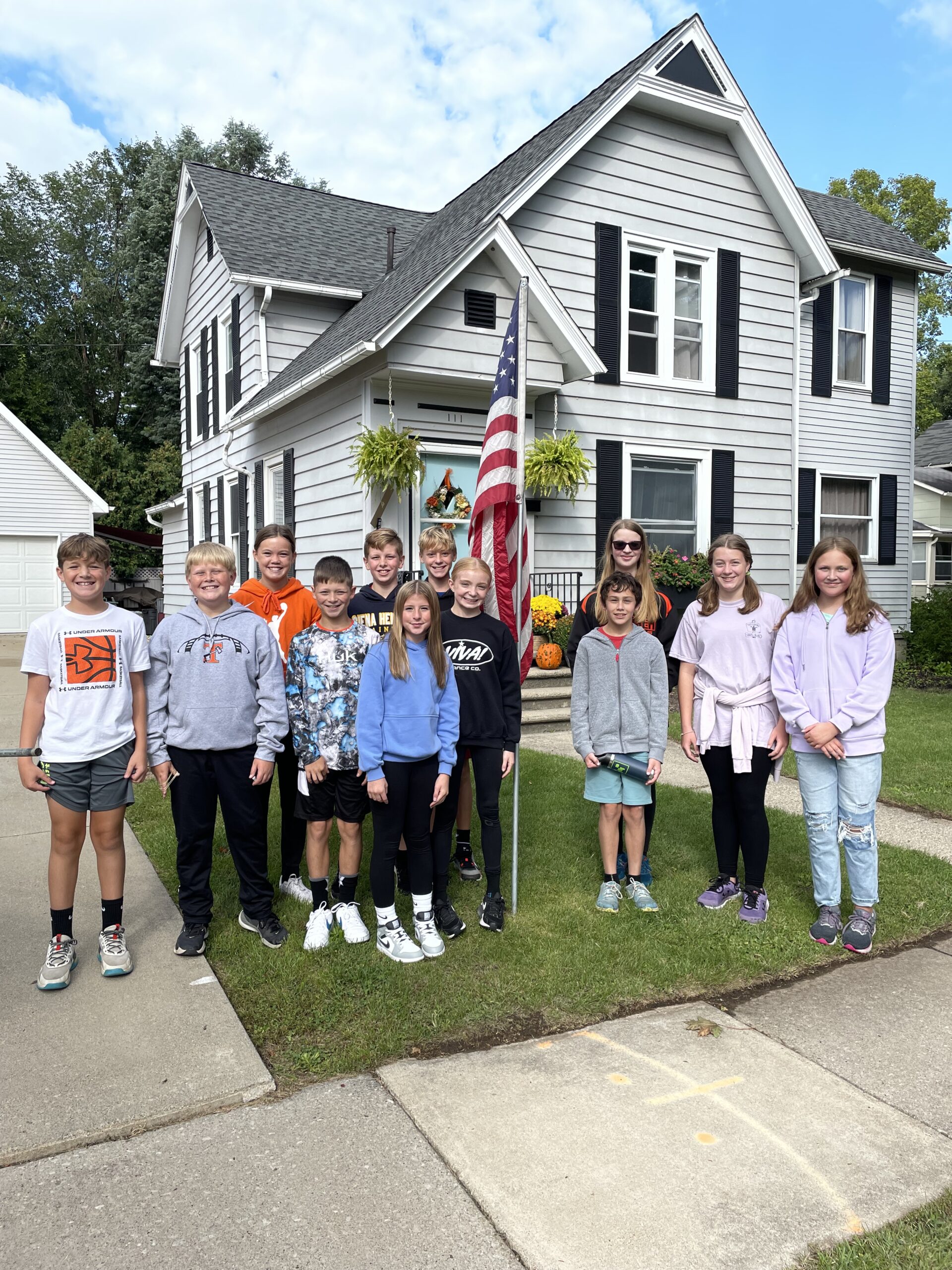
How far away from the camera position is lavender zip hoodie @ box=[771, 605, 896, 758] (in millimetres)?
3926

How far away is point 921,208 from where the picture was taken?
35.0m

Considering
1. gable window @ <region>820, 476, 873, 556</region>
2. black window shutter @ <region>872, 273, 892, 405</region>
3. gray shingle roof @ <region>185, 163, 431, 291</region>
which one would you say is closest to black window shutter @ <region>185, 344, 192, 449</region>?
gray shingle roof @ <region>185, 163, 431, 291</region>

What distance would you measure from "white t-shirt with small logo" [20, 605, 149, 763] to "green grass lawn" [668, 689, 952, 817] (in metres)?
4.18

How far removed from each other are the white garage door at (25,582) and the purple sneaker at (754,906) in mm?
20502

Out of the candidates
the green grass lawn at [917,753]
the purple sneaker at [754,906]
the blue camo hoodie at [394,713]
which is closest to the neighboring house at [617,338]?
the green grass lawn at [917,753]

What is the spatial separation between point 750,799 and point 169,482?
29498 millimetres

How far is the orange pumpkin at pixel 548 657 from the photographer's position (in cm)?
1020

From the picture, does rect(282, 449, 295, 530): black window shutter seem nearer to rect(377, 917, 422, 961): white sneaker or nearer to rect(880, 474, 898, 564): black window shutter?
A: rect(377, 917, 422, 961): white sneaker

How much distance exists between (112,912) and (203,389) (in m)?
13.8

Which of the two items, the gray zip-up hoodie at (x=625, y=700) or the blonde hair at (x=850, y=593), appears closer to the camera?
the blonde hair at (x=850, y=593)

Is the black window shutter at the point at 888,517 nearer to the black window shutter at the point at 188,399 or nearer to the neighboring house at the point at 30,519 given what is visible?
the black window shutter at the point at 188,399

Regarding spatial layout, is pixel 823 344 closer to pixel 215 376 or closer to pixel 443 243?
pixel 443 243

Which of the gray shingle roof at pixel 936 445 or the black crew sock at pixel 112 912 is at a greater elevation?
the gray shingle roof at pixel 936 445

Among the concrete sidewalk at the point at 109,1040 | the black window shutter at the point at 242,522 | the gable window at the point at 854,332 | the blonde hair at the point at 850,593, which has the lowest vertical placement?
the concrete sidewalk at the point at 109,1040
